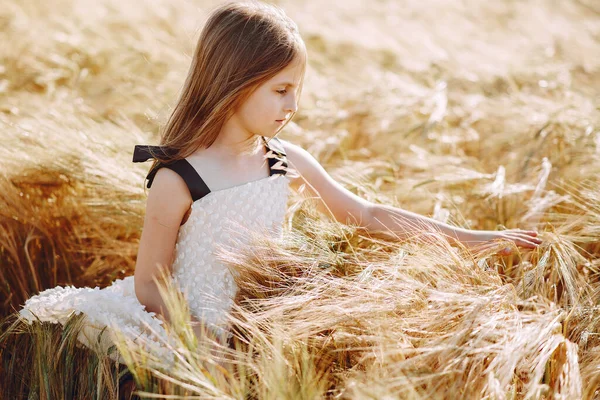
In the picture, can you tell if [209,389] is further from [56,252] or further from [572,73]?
[572,73]

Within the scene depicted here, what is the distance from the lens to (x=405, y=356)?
3.34 ft

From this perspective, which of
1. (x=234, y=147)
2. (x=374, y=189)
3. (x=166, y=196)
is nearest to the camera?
(x=166, y=196)

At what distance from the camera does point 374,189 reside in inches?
65.0

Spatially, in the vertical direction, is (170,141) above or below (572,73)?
above

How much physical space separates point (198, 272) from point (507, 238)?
676mm

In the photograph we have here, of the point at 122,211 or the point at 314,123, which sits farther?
the point at 314,123

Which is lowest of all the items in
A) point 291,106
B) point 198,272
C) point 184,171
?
point 198,272

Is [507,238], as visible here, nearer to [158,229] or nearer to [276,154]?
[276,154]

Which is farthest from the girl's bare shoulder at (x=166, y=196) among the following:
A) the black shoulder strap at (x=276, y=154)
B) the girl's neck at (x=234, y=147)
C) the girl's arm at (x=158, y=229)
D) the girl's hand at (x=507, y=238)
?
the girl's hand at (x=507, y=238)

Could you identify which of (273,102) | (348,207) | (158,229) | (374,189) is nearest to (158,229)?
(158,229)

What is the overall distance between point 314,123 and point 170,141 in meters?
1.07

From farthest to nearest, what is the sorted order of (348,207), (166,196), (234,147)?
(348,207) → (234,147) → (166,196)

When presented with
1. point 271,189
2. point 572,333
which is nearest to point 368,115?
point 271,189

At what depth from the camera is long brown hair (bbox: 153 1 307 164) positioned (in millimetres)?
1320
